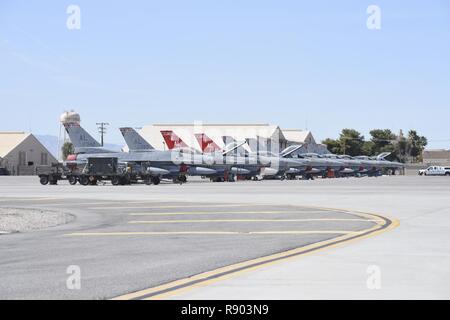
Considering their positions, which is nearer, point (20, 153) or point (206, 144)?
point (206, 144)

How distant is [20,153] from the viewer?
124 m

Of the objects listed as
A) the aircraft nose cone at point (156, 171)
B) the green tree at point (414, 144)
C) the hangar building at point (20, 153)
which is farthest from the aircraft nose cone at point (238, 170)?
the green tree at point (414, 144)

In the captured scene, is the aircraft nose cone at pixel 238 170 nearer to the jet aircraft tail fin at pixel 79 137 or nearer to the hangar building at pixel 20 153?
the jet aircraft tail fin at pixel 79 137

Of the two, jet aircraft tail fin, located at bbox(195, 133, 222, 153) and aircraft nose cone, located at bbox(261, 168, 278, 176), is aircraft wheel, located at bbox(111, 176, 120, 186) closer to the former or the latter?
aircraft nose cone, located at bbox(261, 168, 278, 176)

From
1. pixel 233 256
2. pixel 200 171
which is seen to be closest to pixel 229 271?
pixel 233 256

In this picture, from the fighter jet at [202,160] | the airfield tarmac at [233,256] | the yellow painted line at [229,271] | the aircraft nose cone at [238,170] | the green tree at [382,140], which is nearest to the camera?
the yellow painted line at [229,271]

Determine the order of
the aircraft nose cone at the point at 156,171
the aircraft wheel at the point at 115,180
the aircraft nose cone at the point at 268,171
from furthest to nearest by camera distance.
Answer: the aircraft nose cone at the point at 268,171, the aircraft nose cone at the point at 156,171, the aircraft wheel at the point at 115,180

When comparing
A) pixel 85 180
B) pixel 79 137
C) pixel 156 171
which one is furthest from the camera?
pixel 79 137

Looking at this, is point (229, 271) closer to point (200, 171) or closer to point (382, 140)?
point (200, 171)

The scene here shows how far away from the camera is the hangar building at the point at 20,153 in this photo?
120 meters

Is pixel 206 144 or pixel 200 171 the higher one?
pixel 206 144

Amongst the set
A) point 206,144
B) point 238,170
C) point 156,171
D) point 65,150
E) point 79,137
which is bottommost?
point 238,170
